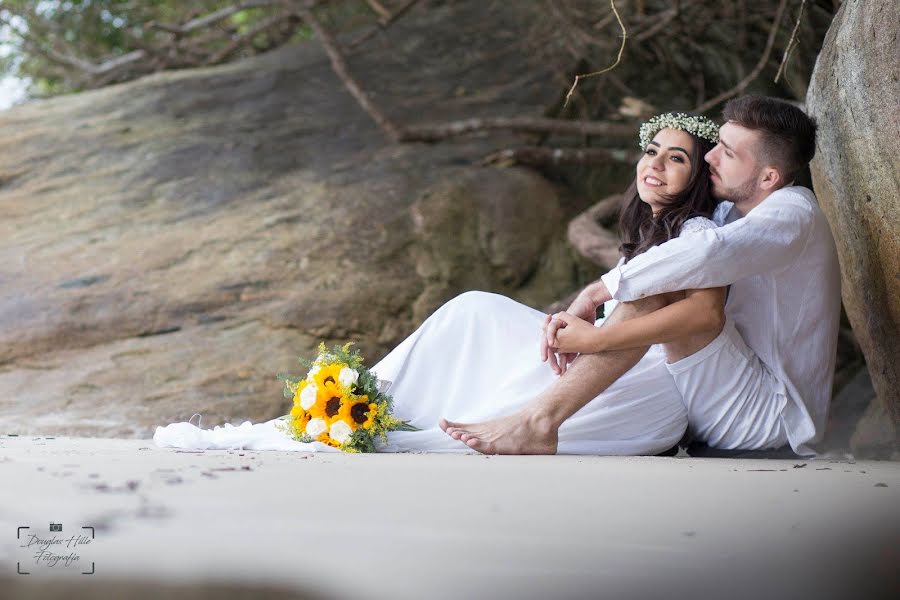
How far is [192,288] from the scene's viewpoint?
574 centimetres

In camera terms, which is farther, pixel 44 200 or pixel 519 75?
pixel 519 75

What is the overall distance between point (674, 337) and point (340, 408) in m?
1.03

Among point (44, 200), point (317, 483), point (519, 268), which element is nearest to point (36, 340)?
point (44, 200)

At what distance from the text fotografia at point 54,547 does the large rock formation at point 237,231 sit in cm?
307

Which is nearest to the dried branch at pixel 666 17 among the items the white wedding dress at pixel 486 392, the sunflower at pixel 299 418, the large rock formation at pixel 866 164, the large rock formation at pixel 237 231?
the large rock formation at pixel 237 231

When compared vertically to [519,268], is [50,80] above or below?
above

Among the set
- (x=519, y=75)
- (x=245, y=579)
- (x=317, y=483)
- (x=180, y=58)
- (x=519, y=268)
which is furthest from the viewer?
(x=180, y=58)

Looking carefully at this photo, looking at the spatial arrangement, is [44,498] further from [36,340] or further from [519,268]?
[519,268]

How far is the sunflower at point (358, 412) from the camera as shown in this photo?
301cm

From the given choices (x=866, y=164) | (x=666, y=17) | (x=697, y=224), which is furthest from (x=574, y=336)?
(x=666, y=17)

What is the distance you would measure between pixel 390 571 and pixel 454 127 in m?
5.65

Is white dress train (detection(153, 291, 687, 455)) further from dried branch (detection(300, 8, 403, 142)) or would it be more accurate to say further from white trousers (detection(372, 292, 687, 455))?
dried branch (detection(300, 8, 403, 142))

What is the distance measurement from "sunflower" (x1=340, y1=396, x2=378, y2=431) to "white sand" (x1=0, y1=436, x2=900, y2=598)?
71 centimetres

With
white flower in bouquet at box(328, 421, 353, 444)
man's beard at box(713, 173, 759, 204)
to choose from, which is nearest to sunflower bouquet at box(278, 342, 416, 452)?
white flower in bouquet at box(328, 421, 353, 444)
